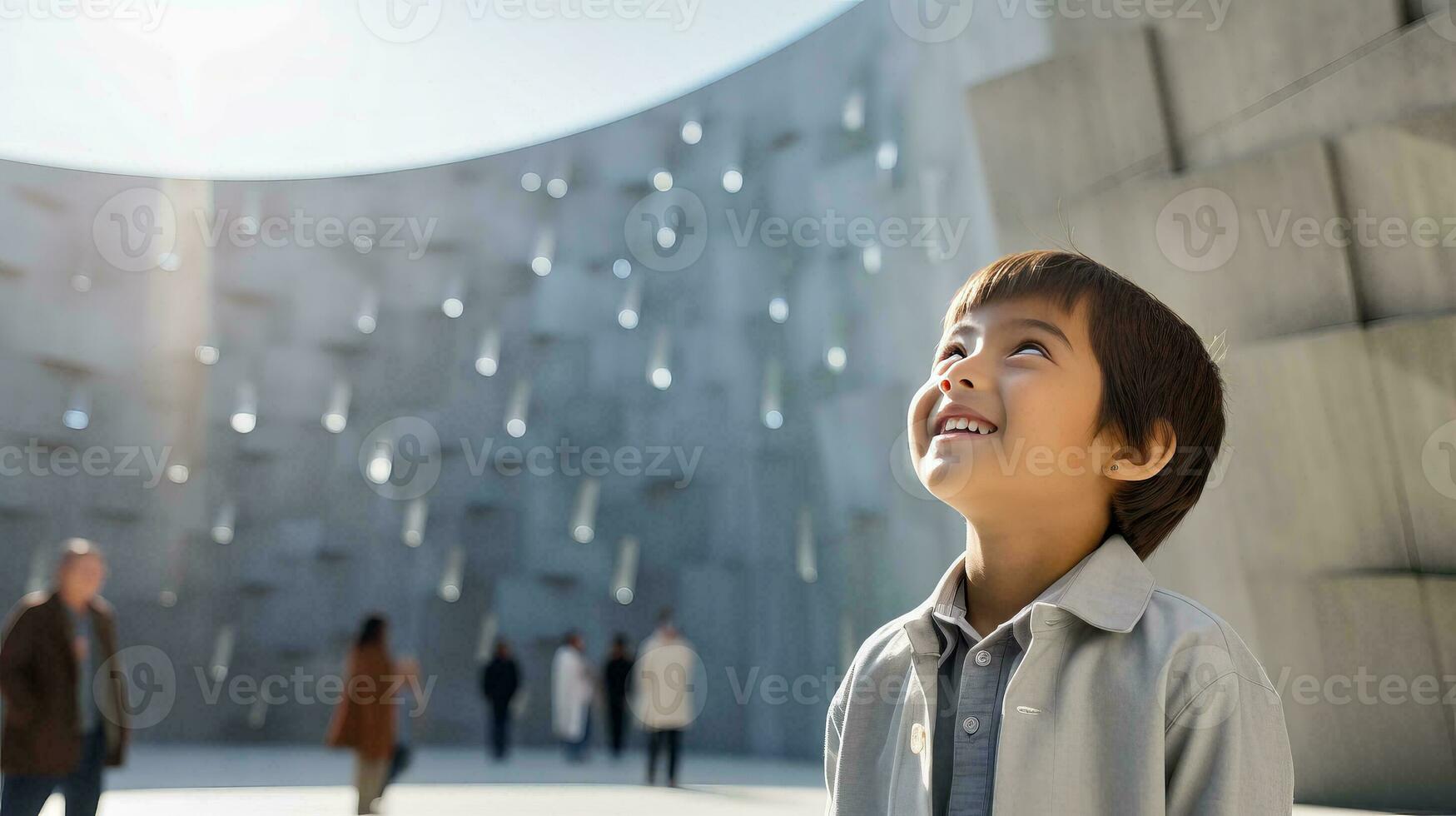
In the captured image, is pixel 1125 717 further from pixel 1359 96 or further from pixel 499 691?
pixel 499 691

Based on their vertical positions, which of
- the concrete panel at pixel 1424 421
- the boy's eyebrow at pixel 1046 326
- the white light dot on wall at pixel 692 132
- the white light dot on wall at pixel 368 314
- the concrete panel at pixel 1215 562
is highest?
the white light dot on wall at pixel 692 132

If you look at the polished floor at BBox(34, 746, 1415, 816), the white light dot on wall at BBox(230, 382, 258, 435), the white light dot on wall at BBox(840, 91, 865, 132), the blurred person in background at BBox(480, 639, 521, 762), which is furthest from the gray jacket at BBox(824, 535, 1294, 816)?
the white light dot on wall at BBox(230, 382, 258, 435)

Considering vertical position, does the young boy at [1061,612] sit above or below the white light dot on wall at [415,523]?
below

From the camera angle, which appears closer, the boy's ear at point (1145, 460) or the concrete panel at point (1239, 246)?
the boy's ear at point (1145, 460)

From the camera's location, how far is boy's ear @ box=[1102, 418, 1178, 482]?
1.66 m

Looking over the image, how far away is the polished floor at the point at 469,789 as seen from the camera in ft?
30.4

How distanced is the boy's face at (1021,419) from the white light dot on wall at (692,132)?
713 inches

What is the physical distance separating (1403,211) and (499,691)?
13.5 meters

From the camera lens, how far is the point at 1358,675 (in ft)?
23.2

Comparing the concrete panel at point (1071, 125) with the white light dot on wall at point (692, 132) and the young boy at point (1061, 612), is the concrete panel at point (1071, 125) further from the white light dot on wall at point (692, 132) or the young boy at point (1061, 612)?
the white light dot on wall at point (692, 132)

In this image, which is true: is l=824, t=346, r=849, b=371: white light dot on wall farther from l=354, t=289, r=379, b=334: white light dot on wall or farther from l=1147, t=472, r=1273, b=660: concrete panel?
l=354, t=289, r=379, b=334: white light dot on wall

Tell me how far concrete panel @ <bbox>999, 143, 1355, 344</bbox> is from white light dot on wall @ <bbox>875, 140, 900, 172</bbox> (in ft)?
20.7

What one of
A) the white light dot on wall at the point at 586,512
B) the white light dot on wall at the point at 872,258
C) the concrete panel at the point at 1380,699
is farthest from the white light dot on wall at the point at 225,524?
the concrete panel at the point at 1380,699

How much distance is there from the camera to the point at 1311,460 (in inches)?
294
